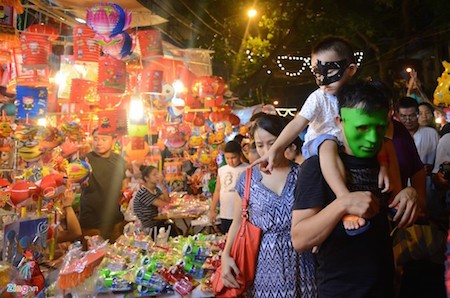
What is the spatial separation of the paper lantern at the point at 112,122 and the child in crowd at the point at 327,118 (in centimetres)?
463

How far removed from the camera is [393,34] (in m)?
15.2

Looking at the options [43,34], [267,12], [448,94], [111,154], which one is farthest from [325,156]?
[267,12]

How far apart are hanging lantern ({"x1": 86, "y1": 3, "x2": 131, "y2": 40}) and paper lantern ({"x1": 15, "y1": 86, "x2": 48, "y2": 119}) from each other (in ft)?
4.02

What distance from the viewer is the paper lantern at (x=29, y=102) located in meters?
5.62

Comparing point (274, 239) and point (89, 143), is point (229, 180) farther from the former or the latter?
point (274, 239)

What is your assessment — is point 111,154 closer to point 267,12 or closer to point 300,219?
point 300,219

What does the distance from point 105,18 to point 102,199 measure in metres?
2.31

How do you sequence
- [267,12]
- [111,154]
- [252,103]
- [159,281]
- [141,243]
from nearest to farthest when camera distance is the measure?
[159,281]
[141,243]
[111,154]
[267,12]
[252,103]

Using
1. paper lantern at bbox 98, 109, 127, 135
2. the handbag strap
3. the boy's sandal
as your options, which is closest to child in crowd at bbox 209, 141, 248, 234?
paper lantern at bbox 98, 109, 127, 135

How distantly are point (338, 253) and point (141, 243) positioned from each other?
8.72ft

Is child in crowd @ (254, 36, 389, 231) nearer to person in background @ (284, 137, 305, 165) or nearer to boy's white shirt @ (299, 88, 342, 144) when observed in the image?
boy's white shirt @ (299, 88, 342, 144)

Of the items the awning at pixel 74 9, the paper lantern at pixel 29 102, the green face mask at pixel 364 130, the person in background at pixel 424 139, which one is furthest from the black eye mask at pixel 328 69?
the paper lantern at pixel 29 102

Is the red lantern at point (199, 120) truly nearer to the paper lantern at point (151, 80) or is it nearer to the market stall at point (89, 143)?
the market stall at point (89, 143)

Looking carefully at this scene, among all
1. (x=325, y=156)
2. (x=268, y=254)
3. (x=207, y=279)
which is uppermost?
(x=325, y=156)
